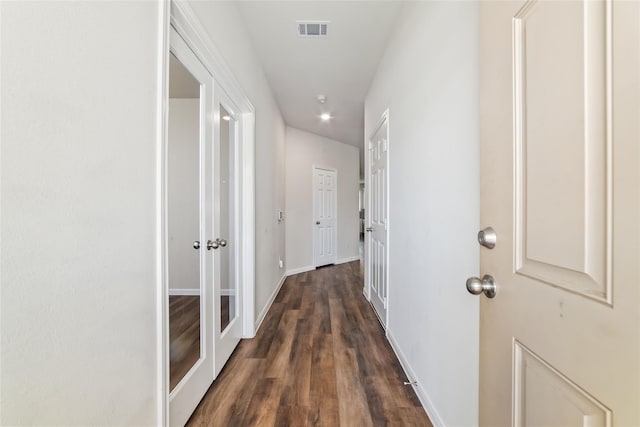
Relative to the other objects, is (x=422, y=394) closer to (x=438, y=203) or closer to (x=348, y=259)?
(x=438, y=203)

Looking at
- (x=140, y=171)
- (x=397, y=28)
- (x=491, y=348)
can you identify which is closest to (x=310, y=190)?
(x=397, y=28)

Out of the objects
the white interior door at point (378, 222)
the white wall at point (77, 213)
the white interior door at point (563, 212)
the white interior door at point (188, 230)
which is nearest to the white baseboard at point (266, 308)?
the white interior door at point (188, 230)

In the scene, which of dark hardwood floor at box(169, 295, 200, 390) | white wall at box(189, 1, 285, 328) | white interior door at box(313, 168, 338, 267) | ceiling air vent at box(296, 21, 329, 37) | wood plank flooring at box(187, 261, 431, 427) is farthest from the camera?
white interior door at box(313, 168, 338, 267)

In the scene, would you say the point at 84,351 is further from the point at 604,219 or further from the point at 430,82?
the point at 430,82

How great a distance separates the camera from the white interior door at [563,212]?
416mm

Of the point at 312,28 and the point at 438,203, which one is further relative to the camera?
Result: the point at 312,28

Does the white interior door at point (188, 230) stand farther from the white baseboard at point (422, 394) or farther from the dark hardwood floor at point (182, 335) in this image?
the white baseboard at point (422, 394)

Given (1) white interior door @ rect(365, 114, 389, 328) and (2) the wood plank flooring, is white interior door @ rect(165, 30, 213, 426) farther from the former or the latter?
(1) white interior door @ rect(365, 114, 389, 328)

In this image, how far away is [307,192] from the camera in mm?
5281

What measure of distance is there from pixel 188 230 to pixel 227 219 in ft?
1.92

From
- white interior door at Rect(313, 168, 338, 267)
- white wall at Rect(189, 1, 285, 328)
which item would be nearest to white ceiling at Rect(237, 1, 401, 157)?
white wall at Rect(189, 1, 285, 328)

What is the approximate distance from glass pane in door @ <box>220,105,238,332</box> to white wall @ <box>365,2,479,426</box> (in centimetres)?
132

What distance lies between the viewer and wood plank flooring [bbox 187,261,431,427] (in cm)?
149

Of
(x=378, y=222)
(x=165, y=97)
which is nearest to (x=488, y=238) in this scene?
(x=165, y=97)
